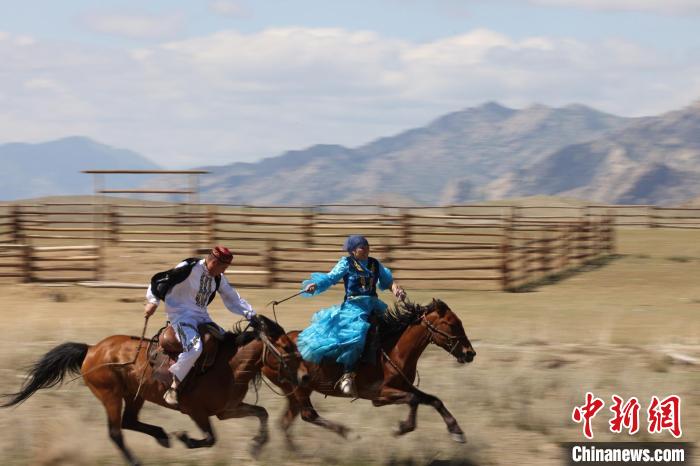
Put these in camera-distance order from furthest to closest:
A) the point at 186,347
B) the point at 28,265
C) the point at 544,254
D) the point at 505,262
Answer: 1. the point at 544,254
2. the point at 28,265
3. the point at 505,262
4. the point at 186,347

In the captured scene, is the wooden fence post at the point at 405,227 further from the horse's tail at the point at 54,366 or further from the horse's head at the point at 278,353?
the horse's tail at the point at 54,366

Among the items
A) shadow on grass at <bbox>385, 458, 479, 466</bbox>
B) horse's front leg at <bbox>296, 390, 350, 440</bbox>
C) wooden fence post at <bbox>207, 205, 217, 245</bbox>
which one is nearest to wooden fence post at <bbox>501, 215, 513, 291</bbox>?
wooden fence post at <bbox>207, 205, 217, 245</bbox>

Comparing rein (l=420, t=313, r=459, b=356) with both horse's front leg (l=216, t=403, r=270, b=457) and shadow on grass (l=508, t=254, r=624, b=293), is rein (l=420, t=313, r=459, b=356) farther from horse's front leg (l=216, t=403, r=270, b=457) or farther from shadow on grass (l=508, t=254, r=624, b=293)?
shadow on grass (l=508, t=254, r=624, b=293)

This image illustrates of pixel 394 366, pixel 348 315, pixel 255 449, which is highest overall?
pixel 348 315

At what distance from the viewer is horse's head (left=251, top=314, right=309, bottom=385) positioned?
326 inches

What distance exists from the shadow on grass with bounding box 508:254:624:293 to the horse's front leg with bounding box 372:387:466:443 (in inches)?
565

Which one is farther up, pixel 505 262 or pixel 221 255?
pixel 221 255

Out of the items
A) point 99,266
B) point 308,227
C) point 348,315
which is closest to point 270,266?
point 99,266

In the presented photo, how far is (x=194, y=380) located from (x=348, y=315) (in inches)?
62.2

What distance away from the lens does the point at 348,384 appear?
8.74 m

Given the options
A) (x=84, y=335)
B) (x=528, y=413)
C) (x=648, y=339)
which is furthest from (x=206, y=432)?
(x=648, y=339)

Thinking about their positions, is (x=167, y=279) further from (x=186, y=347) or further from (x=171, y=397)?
(x=171, y=397)

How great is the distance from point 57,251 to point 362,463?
17.5 metres

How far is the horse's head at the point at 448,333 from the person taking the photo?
8961 millimetres
